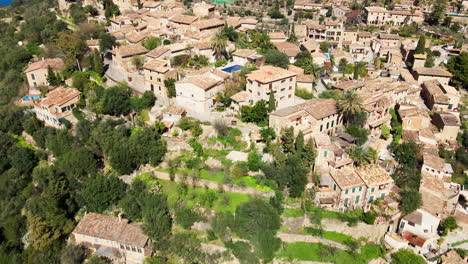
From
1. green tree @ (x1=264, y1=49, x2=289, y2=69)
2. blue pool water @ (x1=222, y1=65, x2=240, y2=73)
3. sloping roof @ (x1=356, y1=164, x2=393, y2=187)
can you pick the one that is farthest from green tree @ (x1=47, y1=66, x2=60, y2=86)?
sloping roof @ (x1=356, y1=164, x2=393, y2=187)

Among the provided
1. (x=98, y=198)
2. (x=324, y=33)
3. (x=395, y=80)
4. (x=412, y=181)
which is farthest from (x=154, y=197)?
(x=324, y=33)

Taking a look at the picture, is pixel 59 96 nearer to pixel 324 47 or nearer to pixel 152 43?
pixel 152 43

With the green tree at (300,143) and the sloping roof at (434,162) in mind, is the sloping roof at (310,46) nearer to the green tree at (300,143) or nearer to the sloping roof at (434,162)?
the green tree at (300,143)

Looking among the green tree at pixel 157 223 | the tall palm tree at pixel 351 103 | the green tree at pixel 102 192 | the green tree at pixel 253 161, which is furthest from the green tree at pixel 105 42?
the tall palm tree at pixel 351 103

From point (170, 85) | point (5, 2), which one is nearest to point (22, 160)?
point (170, 85)

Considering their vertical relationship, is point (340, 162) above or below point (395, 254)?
above

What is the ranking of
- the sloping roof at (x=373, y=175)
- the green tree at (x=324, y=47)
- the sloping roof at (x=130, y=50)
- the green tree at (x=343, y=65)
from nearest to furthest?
1. the sloping roof at (x=373, y=175)
2. the sloping roof at (x=130, y=50)
3. the green tree at (x=343, y=65)
4. the green tree at (x=324, y=47)

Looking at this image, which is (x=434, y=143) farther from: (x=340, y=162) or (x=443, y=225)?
(x=340, y=162)
